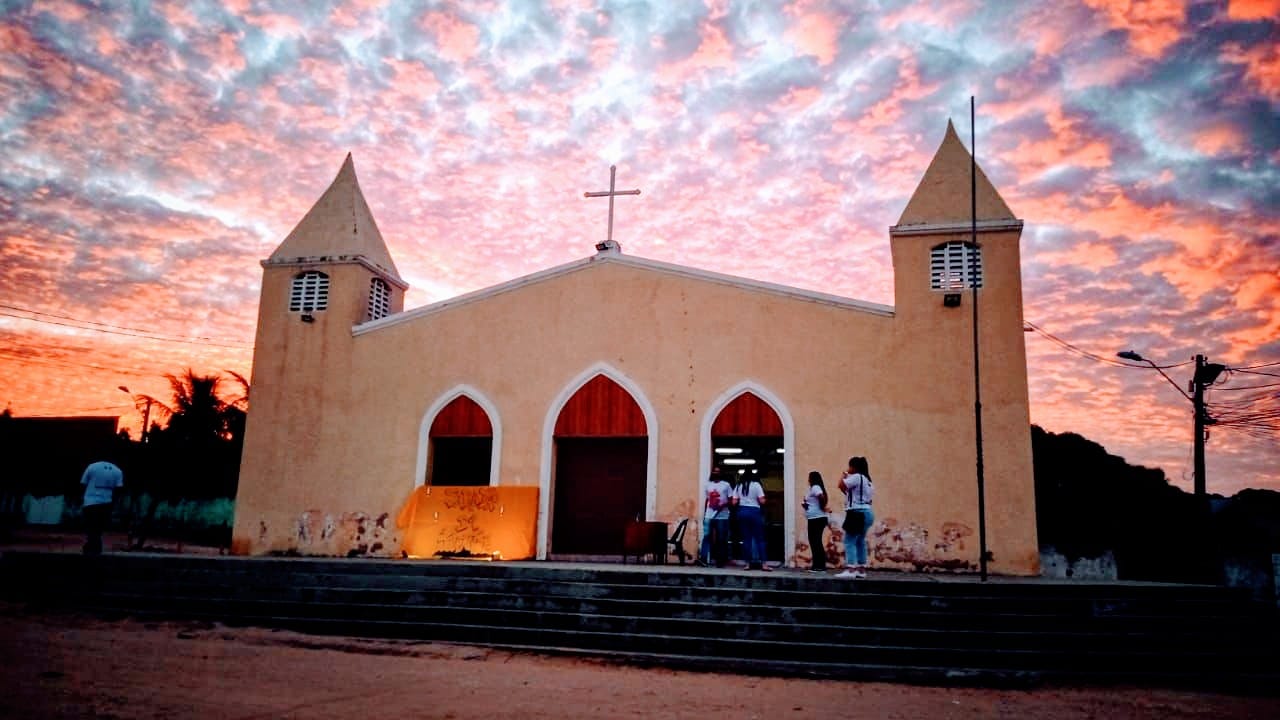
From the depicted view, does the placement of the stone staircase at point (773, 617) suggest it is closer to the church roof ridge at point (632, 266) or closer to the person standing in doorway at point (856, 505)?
the person standing in doorway at point (856, 505)

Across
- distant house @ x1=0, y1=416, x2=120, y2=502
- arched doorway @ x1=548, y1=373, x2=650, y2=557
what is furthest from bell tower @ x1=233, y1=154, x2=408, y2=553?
distant house @ x1=0, y1=416, x2=120, y2=502

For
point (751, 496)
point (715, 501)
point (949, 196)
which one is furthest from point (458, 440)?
point (949, 196)

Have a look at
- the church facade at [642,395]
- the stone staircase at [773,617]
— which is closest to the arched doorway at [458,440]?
the church facade at [642,395]

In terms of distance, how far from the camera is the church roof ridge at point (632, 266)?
14.7 m

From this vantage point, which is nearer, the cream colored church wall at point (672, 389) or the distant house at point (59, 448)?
the cream colored church wall at point (672, 389)

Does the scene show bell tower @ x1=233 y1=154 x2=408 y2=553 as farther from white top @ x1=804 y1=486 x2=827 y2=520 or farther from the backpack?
white top @ x1=804 y1=486 x2=827 y2=520

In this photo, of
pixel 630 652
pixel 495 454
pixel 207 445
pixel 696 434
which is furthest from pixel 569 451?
pixel 207 445

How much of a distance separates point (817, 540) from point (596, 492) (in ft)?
15.3

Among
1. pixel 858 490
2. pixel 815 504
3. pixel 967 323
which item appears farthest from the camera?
pixel 967 323

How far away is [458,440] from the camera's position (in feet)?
52.6

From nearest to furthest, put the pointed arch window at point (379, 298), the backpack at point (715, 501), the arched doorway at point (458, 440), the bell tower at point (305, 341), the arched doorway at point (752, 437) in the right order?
the backpack at point (715, 501) < the arched doorway at point (752, 437) < the arched doorway at point (458, 440) < the bell tower at point (305, 341) < the pointed arch window at point (379, 298)

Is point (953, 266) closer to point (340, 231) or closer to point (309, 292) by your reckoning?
point (340, 231)

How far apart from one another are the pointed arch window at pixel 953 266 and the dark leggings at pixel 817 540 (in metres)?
5.01

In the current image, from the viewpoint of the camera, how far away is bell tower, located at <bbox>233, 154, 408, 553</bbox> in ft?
53.0
